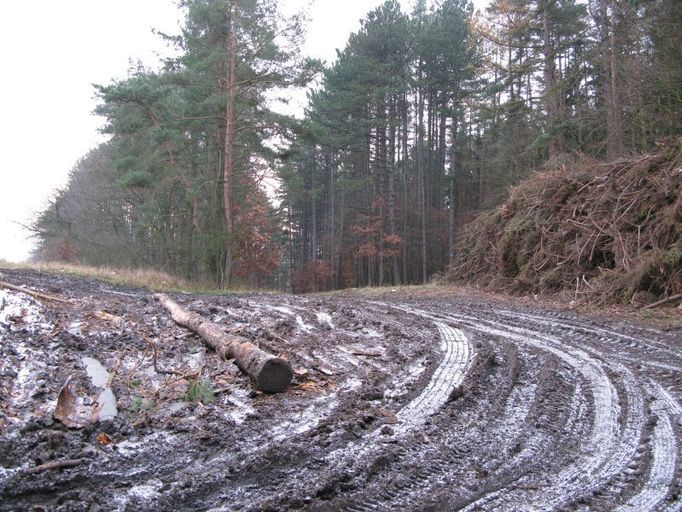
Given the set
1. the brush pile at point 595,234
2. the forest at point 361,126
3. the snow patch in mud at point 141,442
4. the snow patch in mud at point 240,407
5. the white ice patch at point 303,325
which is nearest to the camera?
the snow patch in mud at point 141,442

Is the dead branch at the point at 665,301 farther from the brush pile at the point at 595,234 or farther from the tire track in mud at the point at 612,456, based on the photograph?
the tire track in mud at the point at 612,456

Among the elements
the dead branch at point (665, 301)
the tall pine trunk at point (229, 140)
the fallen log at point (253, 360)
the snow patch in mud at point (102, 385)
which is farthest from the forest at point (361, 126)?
the snow patch in mud at point (102, 385)

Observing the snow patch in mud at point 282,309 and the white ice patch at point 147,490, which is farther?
the snow patch in mud at point 282,309

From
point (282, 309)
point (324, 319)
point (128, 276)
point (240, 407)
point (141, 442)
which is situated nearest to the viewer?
point (141, 442)

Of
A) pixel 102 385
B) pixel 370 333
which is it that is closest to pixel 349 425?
pixel 102 385

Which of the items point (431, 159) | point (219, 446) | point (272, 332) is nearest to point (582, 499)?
point (219, 446)

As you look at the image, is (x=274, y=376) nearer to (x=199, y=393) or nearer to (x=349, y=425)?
(x=199, y=393)

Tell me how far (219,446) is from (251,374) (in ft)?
3.69

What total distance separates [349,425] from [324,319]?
4.40 m

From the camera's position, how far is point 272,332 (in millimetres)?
5656

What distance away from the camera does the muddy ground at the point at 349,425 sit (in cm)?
208

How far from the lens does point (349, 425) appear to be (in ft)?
9.31

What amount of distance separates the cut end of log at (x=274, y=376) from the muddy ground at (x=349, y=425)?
80mm

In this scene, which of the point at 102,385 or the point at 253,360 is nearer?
the point at 102,385
